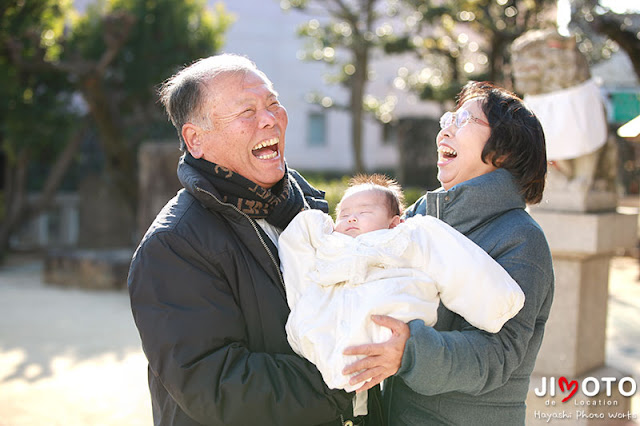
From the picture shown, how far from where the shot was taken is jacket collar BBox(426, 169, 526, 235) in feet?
5.81

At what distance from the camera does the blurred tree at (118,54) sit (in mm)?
9141

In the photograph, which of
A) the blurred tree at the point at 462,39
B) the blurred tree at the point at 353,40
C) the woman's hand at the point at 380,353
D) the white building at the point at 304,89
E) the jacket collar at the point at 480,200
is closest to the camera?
the woman's hand at the point at 380,353

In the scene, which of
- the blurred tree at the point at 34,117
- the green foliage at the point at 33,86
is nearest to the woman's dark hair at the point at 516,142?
the green foliage at the point at 33,86

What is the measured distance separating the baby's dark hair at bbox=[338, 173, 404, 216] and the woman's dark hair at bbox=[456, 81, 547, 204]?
287mm

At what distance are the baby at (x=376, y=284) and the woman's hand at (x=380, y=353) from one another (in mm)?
20

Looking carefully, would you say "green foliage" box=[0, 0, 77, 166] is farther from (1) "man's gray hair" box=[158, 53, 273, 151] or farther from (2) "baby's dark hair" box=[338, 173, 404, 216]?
(2) "baby's dark hair" box=[338, 173, 404, 216]

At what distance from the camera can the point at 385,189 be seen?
6.23 feet

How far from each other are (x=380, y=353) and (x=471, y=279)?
0.29 meters

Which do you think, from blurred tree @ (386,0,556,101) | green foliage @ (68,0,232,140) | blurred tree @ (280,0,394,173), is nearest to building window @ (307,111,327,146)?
blurred tree @ (280,0,394,173)

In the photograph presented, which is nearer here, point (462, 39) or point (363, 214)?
point (363, 214)

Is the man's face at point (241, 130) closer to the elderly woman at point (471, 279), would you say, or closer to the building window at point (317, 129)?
the elderly woman at point (471, 279)

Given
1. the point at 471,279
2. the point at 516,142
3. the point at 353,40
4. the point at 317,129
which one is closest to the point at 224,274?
the point at 471,279

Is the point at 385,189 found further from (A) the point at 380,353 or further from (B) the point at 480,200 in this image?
(A) the point at 380,353

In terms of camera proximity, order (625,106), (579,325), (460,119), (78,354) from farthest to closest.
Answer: (625,106), (78,354), (579,325), (460,119)
